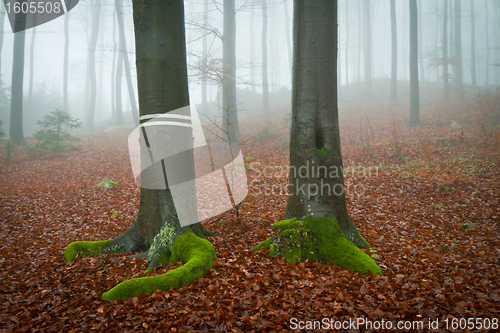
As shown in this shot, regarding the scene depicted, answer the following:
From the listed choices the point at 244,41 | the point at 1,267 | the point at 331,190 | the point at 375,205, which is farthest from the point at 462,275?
the point at 244,41

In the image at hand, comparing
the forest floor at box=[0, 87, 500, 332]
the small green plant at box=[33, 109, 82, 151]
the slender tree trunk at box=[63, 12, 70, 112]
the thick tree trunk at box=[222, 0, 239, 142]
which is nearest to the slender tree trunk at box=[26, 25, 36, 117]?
the slender tree trunk at box=[63, 12, 70, 112]

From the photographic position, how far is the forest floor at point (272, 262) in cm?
265

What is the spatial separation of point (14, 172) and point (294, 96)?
12.4 metres

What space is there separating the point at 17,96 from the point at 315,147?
18916 millimetres

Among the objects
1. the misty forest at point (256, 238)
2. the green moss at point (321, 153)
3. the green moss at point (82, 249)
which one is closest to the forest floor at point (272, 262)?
the misty forest at point (256, 238)

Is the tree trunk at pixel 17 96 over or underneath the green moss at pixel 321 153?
over

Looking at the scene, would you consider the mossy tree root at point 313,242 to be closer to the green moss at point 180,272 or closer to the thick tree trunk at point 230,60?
the green moss at point 180,272

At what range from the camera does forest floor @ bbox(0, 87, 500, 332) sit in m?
2.65

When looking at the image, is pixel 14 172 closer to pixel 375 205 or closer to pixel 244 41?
pixel 375 205

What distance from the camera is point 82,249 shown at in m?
4.05

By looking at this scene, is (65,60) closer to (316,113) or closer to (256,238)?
(256,238)

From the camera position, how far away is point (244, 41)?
4150 cm

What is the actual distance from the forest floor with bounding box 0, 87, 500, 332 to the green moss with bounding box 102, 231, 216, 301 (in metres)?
0.10

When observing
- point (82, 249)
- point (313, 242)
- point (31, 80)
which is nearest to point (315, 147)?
point (313, 242)
